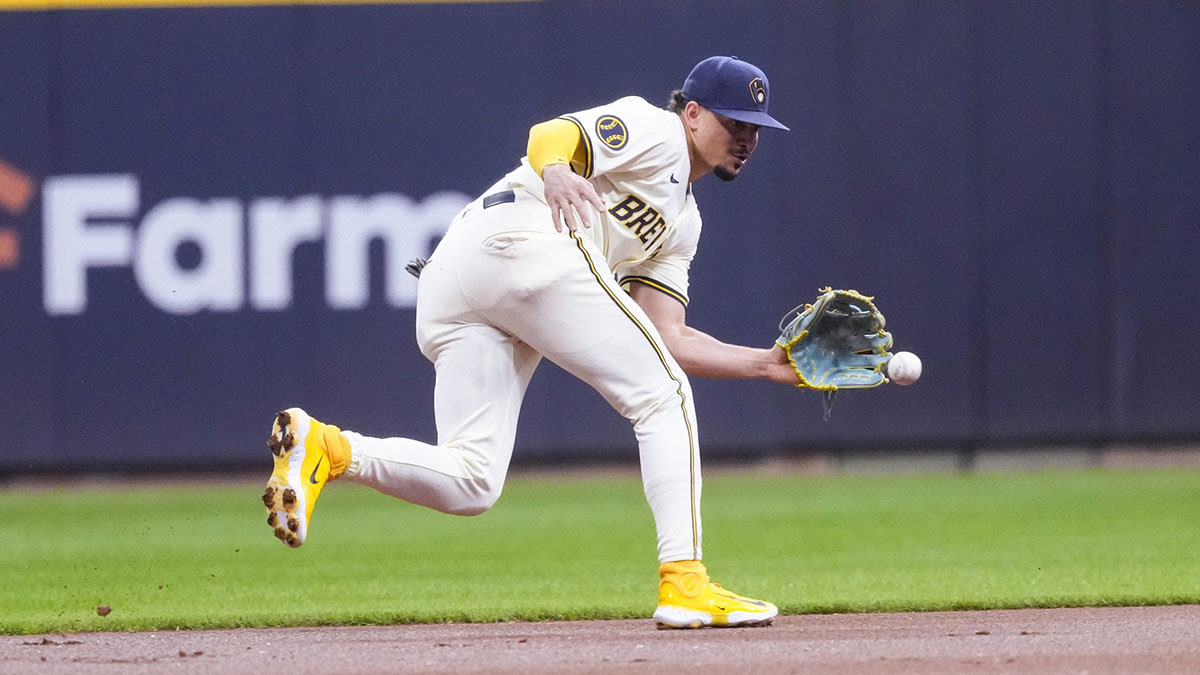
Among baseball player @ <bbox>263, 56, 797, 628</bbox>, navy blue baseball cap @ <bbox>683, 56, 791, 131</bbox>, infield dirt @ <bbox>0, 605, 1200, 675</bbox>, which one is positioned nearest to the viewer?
infield dirt @ <bbox>0, 605, 1200, 675</bbox>

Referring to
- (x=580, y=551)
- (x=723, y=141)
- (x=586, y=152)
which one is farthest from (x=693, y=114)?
(x=580, y=551)

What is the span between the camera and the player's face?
4289mm

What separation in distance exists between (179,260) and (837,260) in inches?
146

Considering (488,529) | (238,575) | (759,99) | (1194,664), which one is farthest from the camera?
(488,529)

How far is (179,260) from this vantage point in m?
9.62

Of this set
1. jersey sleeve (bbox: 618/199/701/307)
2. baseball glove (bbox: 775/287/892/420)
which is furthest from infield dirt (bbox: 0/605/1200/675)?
jersey sleeve (bbox: 618/199/701/307)

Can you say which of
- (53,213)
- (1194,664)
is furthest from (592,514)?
(1194,664)

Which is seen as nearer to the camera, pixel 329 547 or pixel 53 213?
→ pixel 329 547

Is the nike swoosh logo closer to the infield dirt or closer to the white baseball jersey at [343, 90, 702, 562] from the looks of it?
the white baseball jersey at [343, 90, 702, 562]

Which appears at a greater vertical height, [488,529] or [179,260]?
[179,260]

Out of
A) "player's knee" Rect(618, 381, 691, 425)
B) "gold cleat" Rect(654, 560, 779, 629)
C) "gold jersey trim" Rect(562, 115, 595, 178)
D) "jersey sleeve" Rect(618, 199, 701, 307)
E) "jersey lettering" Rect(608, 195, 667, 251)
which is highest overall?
"gold jersey trim" Rect(562, 115, 595, 178)

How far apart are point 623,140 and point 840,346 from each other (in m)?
0.85

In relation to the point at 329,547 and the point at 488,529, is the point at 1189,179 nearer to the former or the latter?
the point at 488,529

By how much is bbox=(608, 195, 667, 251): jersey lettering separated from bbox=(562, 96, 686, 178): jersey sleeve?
0.11 meters
